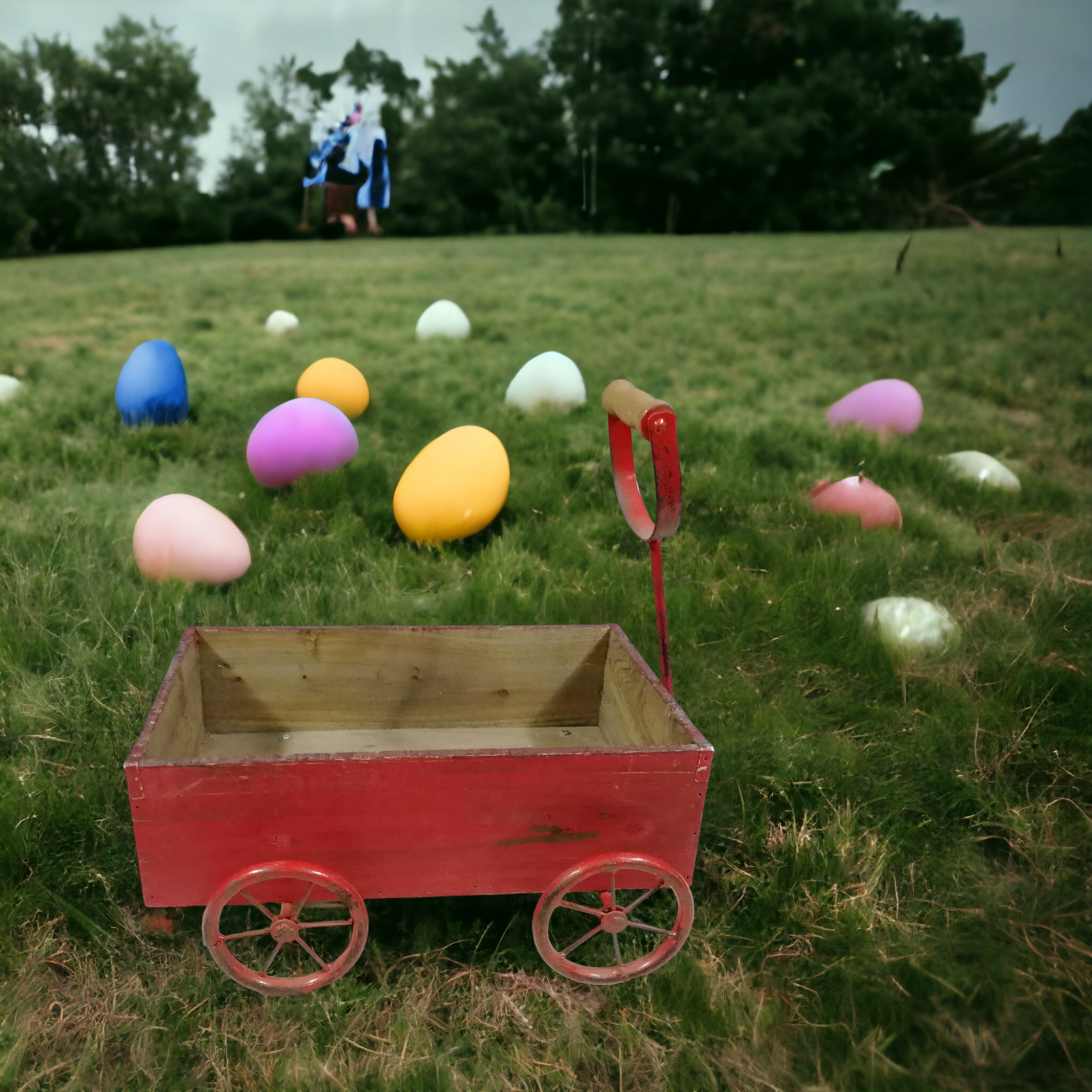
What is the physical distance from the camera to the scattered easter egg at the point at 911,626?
2.58 metres

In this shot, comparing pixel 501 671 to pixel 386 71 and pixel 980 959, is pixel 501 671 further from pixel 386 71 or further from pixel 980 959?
pixel 386 71

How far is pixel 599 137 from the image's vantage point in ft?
35.8

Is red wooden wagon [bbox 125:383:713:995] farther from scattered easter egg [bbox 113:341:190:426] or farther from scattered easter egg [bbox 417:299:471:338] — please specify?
scattered easter egg [bbox 417:299:471:338]

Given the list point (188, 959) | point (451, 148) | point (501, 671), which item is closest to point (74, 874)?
point (188, 959)

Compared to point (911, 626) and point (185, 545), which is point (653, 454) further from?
point (185, 545)

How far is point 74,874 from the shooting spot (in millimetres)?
1752

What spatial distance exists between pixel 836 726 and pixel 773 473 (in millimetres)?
1762

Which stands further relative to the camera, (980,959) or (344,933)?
(344,933)

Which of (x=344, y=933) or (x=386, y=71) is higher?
(x=386, y=71)

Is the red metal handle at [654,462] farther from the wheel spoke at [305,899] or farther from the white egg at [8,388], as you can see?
Result: the white egg at [8,388]

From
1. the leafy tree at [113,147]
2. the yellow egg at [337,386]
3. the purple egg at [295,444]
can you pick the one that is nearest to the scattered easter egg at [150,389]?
the yellow egg at [337,386]

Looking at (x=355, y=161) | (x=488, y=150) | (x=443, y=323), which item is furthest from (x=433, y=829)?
(x=488, y=150)

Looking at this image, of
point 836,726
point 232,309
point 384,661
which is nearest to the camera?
point 384,661

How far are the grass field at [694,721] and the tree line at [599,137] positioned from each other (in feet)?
18.3
